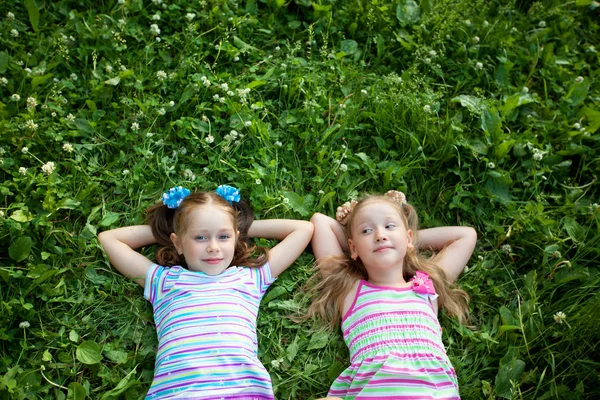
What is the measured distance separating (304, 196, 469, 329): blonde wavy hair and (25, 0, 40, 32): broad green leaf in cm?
271

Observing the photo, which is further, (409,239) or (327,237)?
(327,237)

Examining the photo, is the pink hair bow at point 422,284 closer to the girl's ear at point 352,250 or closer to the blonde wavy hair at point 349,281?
the blonde wavy hair at point 349,281

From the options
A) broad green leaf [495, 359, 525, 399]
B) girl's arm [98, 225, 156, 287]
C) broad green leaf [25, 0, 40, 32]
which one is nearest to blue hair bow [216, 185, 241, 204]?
girl's arm [98, 225, 156, 287]

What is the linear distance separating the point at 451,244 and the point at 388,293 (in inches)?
24.8

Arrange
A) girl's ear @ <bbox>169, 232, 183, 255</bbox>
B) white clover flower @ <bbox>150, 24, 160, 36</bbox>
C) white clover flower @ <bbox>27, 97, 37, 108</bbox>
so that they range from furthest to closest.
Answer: white clover flower @ <bbox>150, 24, 160, 36</bbox> → white clover flower @ <bbox>27, 97, 37, 108</bbox> → girl's ear @ <bbox>169, 232, 183, 255</bbox>

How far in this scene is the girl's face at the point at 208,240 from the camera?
12.8 ft

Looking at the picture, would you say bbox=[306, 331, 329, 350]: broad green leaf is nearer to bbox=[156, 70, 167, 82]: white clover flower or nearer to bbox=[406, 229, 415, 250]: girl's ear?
bbox=[406, 229, 415, 250]: girl's ear

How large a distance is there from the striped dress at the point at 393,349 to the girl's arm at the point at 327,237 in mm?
314

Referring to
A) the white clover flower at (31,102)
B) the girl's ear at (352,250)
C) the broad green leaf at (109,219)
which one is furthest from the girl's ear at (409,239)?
the white clover flower at (31,102)

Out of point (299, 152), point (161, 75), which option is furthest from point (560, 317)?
point (161, 75)

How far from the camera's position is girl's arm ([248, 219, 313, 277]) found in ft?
13.5

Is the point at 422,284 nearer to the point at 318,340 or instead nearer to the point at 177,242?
the point at 318,340

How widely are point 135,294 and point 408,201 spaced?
189 cm

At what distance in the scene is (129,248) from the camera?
4090 millimetres
